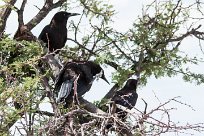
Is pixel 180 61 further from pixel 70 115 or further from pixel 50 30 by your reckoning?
pixel 70 115

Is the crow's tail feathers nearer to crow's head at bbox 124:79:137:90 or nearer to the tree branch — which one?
the tree branch

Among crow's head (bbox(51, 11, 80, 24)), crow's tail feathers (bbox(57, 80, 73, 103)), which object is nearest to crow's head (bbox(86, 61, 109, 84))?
crow's tail feathers (bbox(57, 80, 73, 103))

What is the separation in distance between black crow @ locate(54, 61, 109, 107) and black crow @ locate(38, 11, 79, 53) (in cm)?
64

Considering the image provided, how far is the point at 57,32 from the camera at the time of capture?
4926 mm

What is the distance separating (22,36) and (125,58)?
105 cm

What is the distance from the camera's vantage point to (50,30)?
4957mm

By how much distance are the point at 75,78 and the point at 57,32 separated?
1150 mm

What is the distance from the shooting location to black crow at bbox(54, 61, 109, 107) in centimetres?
384

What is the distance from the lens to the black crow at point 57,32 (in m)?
4.86

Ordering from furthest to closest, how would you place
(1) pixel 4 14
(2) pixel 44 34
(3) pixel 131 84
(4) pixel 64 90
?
(3) pixel 131 84, (2) pixel 44 34, (1) pixel 4 14, (4) pixel 64 90

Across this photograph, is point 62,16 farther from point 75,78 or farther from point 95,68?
point 75,78

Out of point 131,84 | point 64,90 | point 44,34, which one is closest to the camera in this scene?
point 64,90

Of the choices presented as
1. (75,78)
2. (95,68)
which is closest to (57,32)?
(95,68)

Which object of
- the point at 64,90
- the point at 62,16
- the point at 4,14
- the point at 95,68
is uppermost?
the point at 62,16
